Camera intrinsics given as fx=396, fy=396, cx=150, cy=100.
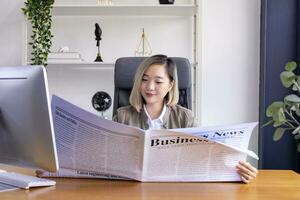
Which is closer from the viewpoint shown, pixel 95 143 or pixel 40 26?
pixel 95 143

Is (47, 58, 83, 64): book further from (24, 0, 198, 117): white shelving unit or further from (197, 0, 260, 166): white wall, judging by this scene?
(197, 0, 260, 166): white wall

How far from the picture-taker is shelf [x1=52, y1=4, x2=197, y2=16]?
8.63 ft

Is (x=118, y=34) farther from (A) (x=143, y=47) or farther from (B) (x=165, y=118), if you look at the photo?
(B) (x=165, y=118)

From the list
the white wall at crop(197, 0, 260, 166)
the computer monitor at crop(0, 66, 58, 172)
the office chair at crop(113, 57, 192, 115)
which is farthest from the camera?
the white wall at crop(197, 0, 260, 166)

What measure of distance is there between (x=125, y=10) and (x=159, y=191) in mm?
1908

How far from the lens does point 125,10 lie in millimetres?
2719

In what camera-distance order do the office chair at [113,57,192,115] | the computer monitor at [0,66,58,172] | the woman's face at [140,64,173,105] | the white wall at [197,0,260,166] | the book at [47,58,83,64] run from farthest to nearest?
the white wall at [197,0,260,166]
the book at [47,58,83,64]
the office chair at [113,57,192,115]
the woman's face at [140,64,173,105]
the computer monitor at [0,66,58,172]

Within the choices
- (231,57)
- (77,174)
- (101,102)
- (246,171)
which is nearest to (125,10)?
(101,102)

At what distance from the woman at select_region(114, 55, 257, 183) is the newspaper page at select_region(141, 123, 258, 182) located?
0.68 metres

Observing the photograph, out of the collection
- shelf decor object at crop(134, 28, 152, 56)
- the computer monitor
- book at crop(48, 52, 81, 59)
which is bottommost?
the computer monitor

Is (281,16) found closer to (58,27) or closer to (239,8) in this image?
(239,8)

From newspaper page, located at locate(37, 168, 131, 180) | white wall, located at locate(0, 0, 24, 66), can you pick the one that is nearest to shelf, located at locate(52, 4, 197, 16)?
white wall, located at locate(0, 0, 24, 66)

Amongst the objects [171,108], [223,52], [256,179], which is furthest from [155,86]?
[223,52]

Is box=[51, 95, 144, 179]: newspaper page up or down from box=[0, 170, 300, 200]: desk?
up
